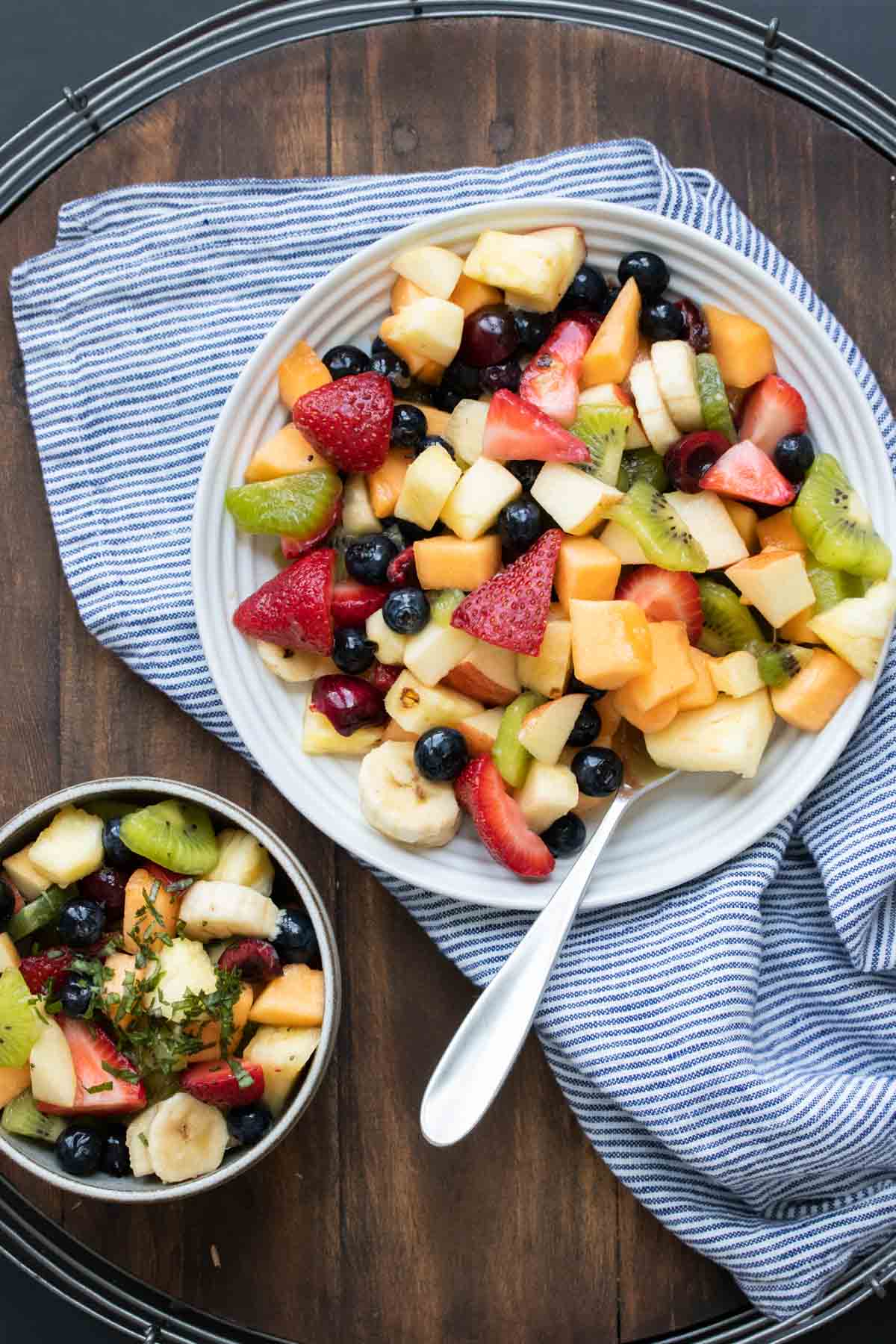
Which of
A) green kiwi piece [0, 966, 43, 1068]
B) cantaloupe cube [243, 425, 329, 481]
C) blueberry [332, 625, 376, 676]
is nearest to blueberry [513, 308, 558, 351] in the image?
cantaloupe cube [243, 425, 329, 481]

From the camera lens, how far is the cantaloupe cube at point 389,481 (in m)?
1.85

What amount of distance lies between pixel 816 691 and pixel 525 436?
0.53m

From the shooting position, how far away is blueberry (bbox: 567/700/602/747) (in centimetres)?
181

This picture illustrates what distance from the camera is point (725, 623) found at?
1839 millimetres

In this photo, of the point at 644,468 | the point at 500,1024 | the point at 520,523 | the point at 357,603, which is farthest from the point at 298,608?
the point at 500,1024

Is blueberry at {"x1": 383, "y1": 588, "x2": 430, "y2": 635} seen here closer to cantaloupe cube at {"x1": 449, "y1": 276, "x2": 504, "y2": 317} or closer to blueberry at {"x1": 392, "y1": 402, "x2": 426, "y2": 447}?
blueberry at {"x1": 392, "y1": 402, "x2": 426, "y2": 447}

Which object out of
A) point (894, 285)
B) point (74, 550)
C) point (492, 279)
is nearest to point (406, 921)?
point (74, 550)

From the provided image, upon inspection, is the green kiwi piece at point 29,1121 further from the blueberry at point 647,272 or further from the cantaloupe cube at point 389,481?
the blueberry at point 647,272

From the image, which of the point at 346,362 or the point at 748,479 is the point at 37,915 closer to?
the point at 346,362

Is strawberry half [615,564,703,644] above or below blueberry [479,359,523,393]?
below

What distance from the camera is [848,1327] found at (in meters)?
2.13

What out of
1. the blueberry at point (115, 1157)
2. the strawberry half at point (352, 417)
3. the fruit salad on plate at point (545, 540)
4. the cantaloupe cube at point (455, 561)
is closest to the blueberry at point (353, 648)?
the fruit salad on plate at point (545, 540)

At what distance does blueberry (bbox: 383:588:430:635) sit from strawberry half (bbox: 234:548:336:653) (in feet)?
0.29

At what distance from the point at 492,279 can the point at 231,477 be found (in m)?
0.46
